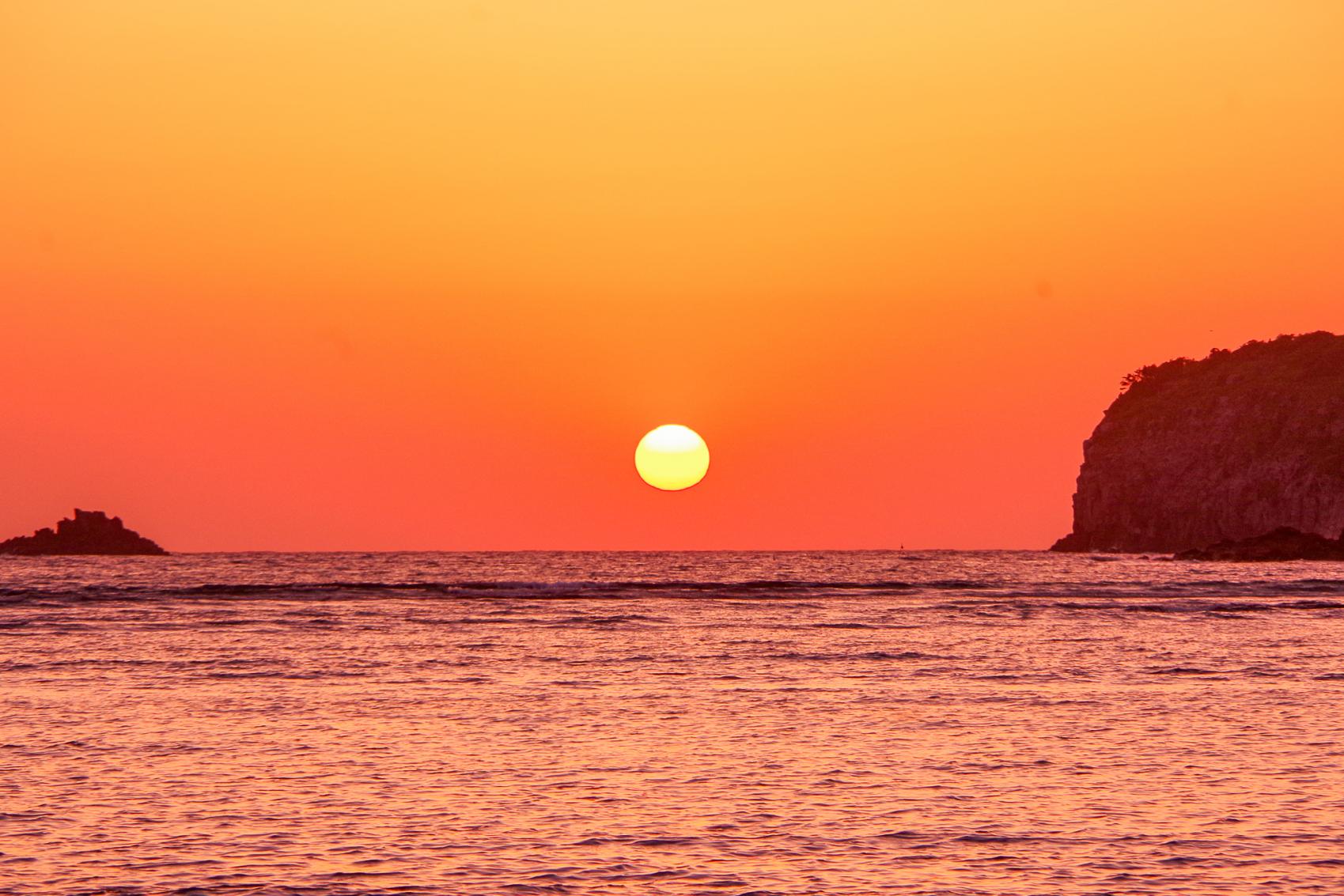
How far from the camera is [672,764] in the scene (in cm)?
2166

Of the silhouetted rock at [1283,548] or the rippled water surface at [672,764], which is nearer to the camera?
the rippled water surface at [672,764]

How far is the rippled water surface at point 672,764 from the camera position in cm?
1540

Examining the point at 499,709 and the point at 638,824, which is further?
the point at 499,709

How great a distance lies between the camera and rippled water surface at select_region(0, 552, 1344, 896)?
50.5ft

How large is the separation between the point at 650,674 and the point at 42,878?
2188 centimetres

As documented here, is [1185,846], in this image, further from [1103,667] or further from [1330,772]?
[1103,667]

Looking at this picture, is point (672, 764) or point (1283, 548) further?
point (1283, 548)

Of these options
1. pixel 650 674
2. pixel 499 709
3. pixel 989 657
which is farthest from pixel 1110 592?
pixel 499 709

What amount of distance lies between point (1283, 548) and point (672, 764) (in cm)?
16531

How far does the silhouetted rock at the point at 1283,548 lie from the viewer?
171 metres

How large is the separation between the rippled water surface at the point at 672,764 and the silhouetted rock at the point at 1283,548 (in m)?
129

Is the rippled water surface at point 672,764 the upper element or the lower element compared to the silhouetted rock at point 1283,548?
lower

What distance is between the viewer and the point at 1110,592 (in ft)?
299

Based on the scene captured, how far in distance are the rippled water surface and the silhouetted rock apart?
129484mm
